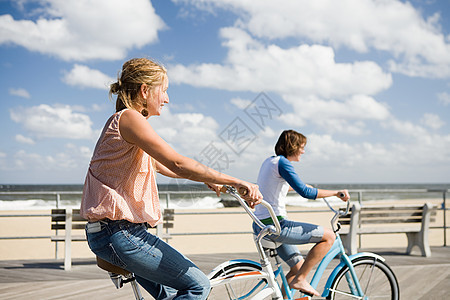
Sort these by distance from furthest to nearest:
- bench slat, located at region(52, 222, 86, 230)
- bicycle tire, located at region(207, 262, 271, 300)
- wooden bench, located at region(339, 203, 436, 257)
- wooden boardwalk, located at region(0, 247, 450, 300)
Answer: wooden bench, located at region(339, 203, 436, 257), bench slat, located at region(52, 222, 86, 230), wooden boardwalk, located at region(0, 247, 450, 300), bicycle tire, located at region(207, 262, 271, 300)

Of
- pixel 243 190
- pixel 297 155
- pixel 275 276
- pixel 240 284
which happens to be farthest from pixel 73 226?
pixel 243 190

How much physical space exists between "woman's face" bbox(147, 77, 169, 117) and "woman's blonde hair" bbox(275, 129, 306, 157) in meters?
1.76

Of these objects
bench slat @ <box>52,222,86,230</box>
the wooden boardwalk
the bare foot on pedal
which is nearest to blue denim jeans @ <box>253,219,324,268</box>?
the bare foot on pedal

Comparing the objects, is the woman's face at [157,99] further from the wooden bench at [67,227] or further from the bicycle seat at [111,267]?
the wooden bench at [67,227]

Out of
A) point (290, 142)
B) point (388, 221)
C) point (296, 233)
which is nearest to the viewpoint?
point (296, 233)

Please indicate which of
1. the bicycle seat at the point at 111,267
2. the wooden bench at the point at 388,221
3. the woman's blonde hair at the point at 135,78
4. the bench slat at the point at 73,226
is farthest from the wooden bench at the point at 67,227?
the woman's blonde hair at the point at 135,78

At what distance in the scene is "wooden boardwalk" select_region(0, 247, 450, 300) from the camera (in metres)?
5.29

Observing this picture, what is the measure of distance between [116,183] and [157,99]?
416mm

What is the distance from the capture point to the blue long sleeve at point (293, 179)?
11.7 ft

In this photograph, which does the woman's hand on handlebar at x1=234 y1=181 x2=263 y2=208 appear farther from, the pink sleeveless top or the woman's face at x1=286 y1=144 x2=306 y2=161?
the woman's face at x1=286 y1=144 x2=306 y2=161

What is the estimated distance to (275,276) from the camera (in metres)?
3.22

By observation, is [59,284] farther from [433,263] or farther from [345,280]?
[433,263]

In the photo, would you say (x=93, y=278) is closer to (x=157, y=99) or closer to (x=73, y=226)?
(x=73, y=226)

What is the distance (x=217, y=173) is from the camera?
2098mm
